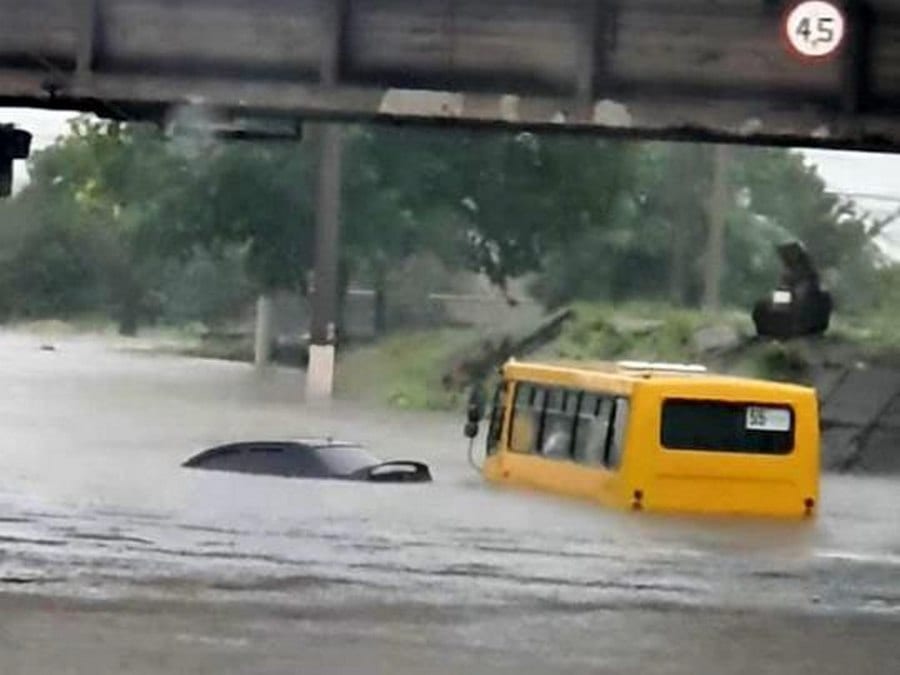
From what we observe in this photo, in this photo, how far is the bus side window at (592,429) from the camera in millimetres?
26781

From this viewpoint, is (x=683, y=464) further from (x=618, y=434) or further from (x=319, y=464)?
(x=319, y=464)

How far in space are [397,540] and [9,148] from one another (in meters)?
4.57

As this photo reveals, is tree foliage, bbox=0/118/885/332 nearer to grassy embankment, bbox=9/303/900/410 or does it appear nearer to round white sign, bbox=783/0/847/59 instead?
grassy embankment, bbox=9/303/900/410

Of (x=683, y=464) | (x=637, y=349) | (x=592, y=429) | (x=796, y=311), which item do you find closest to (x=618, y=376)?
(x=592, y=429)

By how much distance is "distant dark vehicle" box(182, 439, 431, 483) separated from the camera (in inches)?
1258

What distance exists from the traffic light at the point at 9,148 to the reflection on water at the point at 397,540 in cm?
287

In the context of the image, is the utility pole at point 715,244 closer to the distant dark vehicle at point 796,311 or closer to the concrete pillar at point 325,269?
the concrete pillar at point 325,269

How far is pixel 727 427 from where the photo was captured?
88.5 ft

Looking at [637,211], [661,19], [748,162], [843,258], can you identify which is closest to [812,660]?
[661,19]

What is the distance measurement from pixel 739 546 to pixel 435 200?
3589cm

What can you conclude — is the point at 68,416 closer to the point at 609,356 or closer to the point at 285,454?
the point at 609,356

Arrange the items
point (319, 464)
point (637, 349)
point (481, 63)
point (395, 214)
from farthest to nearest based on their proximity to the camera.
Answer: point (395, 214) < point (637, 349) < point (319, 464) < point (481, 63)

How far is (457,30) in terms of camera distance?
61.5ft

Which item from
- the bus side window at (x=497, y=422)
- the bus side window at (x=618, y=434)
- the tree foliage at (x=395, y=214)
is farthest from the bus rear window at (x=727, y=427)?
the tree foliage at (x=395, y=214)
